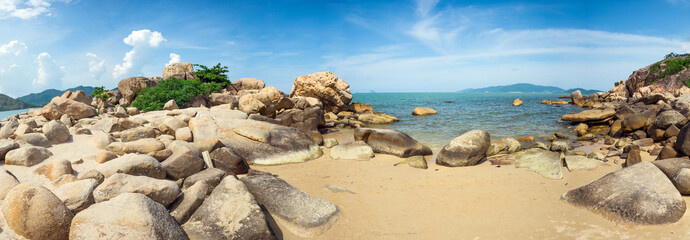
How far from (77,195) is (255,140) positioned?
6693 millimetres

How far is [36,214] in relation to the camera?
4.41 metres

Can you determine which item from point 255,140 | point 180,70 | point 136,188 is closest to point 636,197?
point 136,188

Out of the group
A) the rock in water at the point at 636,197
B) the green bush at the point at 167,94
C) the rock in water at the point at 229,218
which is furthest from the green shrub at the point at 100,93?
the rock in water at the point at 636,197

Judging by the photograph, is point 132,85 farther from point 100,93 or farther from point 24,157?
point 24,157

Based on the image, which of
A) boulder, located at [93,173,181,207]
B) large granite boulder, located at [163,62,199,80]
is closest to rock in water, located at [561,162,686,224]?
boulder, located at [93,173,181,207]

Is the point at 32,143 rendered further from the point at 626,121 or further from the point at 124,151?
the point at 626,121

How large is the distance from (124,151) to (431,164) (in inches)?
381

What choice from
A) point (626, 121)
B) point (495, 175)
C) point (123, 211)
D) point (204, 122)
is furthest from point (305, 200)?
point (626, 121)

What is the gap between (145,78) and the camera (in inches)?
896

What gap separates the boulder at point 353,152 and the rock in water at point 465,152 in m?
2.61

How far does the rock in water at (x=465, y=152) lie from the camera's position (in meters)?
11.0

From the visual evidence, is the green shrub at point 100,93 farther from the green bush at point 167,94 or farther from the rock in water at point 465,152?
the rock in water at point 465,152

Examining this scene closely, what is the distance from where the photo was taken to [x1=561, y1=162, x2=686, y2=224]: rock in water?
6.05 m

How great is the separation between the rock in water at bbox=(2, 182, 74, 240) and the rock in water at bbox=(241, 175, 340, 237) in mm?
3168
